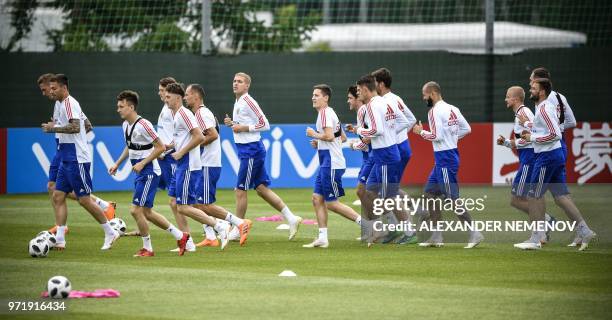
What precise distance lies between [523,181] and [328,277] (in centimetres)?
397

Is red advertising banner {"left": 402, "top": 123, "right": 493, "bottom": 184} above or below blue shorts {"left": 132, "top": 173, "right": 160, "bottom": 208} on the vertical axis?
below

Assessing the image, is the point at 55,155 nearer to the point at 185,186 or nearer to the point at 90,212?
the point at 90,212

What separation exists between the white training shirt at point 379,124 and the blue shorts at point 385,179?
285 millimetres

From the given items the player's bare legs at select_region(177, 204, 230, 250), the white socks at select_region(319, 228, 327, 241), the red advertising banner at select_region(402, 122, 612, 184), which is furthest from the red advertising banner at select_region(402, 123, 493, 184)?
the player's bare legs at select_region(177, 204, 230, 250)

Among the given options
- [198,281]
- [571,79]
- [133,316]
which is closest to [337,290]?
[198,281]

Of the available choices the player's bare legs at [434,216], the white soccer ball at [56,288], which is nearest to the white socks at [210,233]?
the player's bare legs at [434,216]

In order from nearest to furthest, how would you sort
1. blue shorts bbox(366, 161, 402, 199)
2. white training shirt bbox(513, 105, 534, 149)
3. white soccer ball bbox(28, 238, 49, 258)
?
white soccer ball bbox(28, 238, 49, 258) < blue shorts bbox(366, 161, 402, 199) < white training shirt bbox(513, 105, 534, 149)

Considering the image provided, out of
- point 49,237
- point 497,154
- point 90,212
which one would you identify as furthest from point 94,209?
point 497,154

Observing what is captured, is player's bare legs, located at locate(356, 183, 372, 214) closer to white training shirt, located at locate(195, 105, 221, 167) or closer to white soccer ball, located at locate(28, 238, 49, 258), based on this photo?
white training shirt, located at locate(195, 105, 221, 167)

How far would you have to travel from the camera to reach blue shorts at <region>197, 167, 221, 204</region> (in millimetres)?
14078

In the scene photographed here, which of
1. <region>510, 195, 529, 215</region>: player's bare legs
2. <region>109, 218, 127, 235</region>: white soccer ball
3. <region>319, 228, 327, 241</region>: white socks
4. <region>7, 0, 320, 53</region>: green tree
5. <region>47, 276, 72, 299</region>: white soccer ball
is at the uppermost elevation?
<region>7, 0, 320, 53</region>: green tree

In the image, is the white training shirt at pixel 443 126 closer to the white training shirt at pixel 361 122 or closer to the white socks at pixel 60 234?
the white training shirt at pixel 361 122

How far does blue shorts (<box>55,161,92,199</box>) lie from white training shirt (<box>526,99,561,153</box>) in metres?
5.89

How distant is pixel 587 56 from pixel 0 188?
1351 cm
